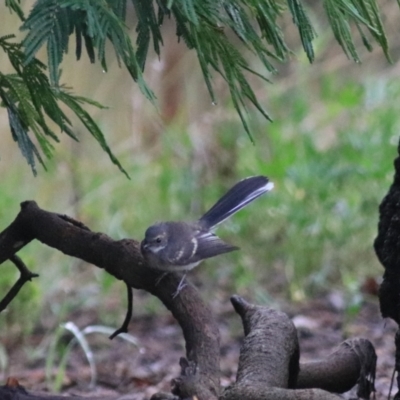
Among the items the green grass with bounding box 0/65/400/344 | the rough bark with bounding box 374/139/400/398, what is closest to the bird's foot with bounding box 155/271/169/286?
the rough bark with bounding box 374/139/400/398

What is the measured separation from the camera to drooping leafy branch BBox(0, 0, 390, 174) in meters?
1.99

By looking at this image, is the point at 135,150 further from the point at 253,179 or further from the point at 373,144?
the point at 253,179

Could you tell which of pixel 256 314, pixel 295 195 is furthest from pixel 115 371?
pixel 256 314

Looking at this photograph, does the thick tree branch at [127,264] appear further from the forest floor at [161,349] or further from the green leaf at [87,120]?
the forest floor at [161,349]

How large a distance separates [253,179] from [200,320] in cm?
129

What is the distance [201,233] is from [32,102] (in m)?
1.62

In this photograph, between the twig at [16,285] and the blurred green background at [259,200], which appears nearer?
the twig at [16,285]

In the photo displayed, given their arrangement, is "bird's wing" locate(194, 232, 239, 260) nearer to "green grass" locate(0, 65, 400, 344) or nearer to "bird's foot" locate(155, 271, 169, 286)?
"bird's foot" locate(155, 271, 169, 286)

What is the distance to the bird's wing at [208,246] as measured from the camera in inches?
147

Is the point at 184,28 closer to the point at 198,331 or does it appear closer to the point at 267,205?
the point at 198,331

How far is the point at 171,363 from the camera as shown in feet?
16.3

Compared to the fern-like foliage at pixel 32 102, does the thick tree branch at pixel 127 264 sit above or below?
below

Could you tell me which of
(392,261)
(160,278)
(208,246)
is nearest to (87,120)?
(160,278)

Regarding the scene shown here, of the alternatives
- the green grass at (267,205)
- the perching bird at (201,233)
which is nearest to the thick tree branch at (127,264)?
the perching bird at (201,233)
